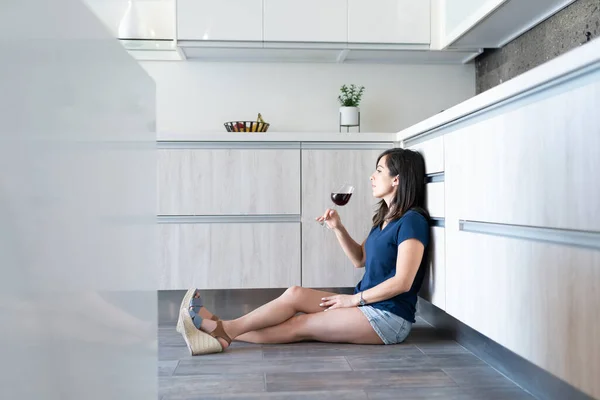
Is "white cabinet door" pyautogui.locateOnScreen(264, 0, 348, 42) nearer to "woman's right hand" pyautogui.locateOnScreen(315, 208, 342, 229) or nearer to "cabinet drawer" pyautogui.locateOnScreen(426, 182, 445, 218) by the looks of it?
"woman's right hand" pyautogui.locateOnScreen(315, 208, 342, 229)

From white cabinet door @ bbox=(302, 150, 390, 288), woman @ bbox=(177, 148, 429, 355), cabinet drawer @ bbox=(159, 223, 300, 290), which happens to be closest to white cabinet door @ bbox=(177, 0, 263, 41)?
white cabinet door @ bbox=(302, 150, 390, 288)

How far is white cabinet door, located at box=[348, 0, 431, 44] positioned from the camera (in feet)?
11.2

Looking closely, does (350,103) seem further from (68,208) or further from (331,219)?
(68,208)

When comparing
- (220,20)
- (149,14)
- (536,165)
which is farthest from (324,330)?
(149,14)

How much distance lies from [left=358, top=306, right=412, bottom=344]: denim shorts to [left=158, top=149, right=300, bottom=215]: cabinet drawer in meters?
0.83

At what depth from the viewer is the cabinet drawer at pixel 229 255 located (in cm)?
313

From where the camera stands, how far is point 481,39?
3.33 meters

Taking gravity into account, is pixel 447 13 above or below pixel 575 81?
above

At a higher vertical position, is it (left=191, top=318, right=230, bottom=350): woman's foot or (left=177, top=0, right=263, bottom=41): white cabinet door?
(left=177, top=0, right=263, bottom=41): white cabinet door

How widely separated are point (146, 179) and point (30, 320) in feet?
2.09

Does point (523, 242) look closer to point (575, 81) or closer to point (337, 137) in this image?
point (575, 81)

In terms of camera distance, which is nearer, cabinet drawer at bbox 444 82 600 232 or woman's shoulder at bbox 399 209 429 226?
cabinet drawer at bbox 444 82 600 232

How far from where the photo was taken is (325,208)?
3178 millimetres

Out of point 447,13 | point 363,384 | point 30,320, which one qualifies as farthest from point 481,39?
point 30,320
